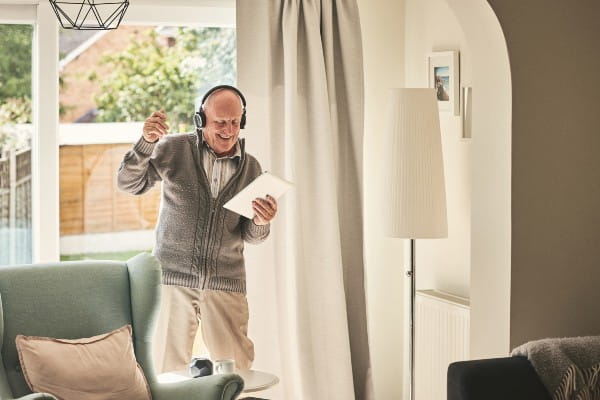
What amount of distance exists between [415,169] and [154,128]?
1.16m

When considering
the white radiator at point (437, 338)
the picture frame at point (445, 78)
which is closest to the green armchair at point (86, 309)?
the white radiator at point (437, 338)

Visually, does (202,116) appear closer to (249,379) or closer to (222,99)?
(222,99)

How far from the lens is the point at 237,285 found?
395 cm

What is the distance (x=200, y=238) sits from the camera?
12.8 feet

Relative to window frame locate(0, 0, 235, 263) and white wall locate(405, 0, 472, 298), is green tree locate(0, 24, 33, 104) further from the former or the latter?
white wall locate(405, 0, 472, 298)

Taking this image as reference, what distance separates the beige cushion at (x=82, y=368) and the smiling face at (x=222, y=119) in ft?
2.95

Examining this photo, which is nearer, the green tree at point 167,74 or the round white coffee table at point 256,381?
the round white coffee table at point 256,381

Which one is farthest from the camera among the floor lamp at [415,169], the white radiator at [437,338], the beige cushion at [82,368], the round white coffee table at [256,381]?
the white radiator at [437,338]

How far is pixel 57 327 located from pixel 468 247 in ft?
6.41

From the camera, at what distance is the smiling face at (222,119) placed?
3805 mm

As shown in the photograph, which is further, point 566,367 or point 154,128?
point 154,128

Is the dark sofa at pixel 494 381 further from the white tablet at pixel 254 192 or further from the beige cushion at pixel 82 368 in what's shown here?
the beige cushion at pixel 82 368

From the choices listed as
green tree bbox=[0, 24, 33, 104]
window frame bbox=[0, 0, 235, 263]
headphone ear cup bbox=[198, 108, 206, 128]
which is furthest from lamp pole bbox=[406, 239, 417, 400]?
green tree bbox=[0, 24, 33, 104]

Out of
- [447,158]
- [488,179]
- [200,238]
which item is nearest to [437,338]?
[447,158]
